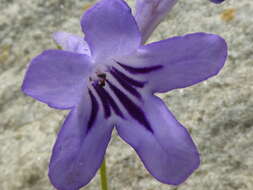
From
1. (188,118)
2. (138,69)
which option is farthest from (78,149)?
(188,118)

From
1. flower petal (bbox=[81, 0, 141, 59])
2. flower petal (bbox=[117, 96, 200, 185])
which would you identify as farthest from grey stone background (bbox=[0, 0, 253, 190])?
flower petal (bbox=[81, 0, 141, 59])

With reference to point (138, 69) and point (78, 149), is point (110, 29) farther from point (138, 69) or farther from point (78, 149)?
point (78, 149)

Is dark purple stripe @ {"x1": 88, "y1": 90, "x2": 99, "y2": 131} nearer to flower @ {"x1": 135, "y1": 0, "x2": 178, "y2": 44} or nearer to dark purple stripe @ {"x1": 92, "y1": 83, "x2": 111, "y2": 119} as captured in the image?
dark purple stripe @ {"x1": 92, "y1": 83, "x2": 111, "y2": 119}

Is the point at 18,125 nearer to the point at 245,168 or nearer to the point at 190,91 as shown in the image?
the point at 190,91

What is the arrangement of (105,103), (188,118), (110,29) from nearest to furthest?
(110,29)
(105,103)
(188,118)

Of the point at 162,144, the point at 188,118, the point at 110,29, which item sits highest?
the point at 110,29

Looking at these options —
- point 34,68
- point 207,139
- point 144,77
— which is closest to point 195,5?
point 207,139

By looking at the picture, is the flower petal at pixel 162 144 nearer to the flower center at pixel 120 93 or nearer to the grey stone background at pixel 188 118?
the flower center at pixel 120 93
